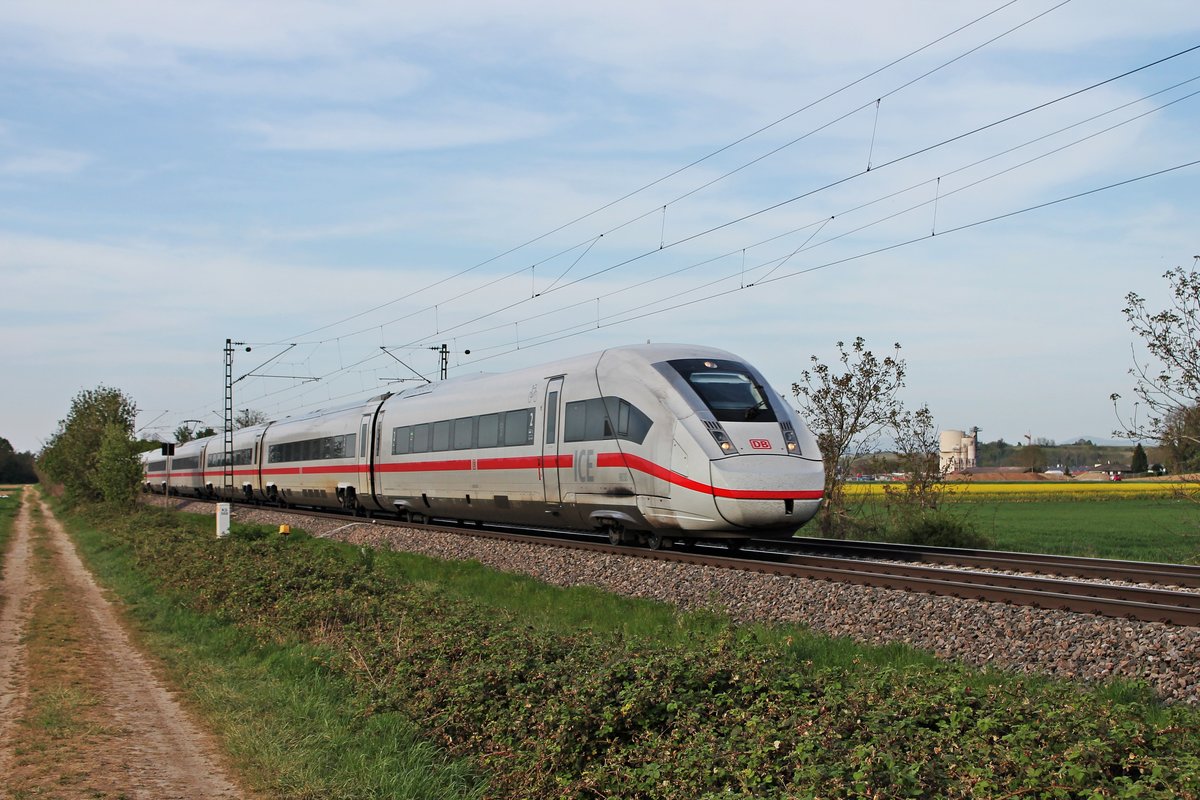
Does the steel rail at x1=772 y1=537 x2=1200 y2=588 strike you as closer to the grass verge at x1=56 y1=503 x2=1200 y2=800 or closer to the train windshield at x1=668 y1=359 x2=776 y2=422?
the train windshield at x1=668 y1=359 x2=776 y2=422

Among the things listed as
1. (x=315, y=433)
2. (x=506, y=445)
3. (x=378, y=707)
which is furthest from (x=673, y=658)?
(x=315, y=433)

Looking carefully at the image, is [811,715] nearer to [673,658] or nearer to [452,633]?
[673,658]

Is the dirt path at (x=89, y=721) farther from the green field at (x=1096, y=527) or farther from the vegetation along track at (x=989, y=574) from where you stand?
the green field at (x=1096, y=527)

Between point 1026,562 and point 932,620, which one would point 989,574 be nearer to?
point 1026,562

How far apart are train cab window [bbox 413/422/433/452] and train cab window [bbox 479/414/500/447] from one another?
3.31 metres

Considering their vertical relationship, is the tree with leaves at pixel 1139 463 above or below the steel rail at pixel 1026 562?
above

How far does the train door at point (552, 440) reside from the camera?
1917 cm

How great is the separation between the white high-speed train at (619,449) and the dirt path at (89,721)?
7588 millimetres

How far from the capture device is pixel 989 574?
13.7 meters

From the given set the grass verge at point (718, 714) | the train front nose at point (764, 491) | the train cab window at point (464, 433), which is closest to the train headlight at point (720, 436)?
the train front nose at point (764, 491)

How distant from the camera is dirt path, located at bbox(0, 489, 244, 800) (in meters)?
7.07

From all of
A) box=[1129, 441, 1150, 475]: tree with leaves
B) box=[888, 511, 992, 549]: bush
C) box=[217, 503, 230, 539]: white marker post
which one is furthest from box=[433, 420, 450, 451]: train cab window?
box=[1129, 441, 1150, 475]: tree with leaves

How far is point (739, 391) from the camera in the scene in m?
16.7

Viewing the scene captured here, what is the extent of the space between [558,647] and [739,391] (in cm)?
863
